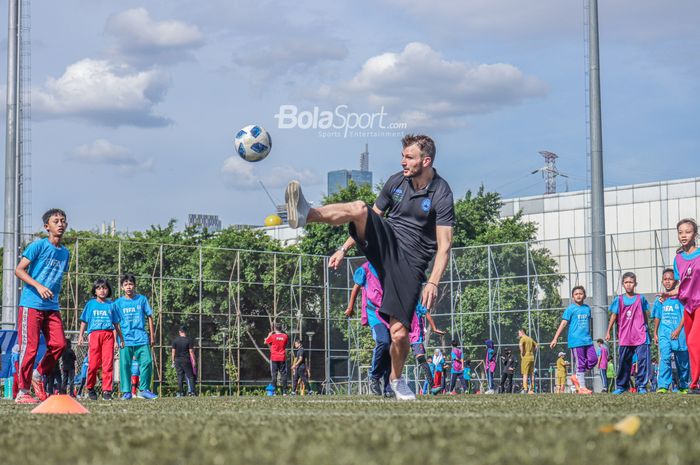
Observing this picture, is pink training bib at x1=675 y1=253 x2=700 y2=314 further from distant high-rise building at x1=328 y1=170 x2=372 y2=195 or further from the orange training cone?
distant high-rise building at x1=328 y1=170 x2=372 y2=195

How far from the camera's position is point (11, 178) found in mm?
24500

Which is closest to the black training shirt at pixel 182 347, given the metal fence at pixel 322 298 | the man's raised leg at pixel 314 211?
the metal fence at pixel 322 298

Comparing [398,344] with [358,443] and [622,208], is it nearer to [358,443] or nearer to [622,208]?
[358,443]

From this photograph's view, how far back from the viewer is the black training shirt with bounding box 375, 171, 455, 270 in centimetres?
799

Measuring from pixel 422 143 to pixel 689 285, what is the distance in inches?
145

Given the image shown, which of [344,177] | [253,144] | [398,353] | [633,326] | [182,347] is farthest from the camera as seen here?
[344,177]

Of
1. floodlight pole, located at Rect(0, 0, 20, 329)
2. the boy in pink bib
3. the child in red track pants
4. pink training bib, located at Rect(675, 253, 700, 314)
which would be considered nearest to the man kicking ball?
pink training bib, located at Rect(675, 253, 700, 314)

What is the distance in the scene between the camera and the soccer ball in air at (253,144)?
22031 mm

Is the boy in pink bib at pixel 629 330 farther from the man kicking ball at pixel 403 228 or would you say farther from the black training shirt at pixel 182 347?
the black training shirt at pixel 182 347

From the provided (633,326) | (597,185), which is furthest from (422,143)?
(597,185)

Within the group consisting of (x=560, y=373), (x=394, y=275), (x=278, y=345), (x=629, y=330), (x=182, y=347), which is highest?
(x=394, y=275)

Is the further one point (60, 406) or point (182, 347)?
point (182, 347)

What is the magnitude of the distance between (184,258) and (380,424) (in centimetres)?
3444

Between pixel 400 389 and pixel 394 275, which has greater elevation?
pixel 394 275
